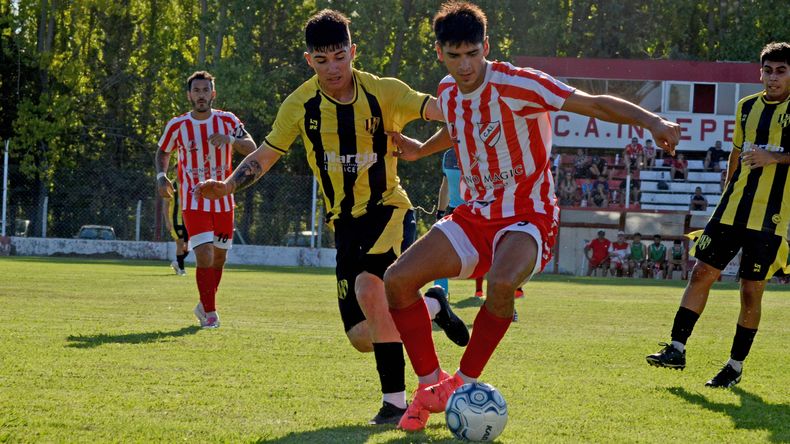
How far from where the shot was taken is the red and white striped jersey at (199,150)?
1080cm

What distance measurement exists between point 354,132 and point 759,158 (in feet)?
9.03

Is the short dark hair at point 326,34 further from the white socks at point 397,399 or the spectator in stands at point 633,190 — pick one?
the spectator in stands at point 633,190

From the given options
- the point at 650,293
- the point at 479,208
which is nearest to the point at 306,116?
the point at 479,208

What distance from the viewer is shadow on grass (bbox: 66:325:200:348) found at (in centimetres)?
850

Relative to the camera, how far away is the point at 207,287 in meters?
10.4

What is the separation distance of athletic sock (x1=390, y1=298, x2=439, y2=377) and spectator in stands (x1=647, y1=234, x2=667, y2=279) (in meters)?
24.2

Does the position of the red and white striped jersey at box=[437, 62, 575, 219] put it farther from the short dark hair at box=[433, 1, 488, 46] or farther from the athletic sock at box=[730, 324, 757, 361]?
the athletic sock at box=[730, 324, 757, 361]

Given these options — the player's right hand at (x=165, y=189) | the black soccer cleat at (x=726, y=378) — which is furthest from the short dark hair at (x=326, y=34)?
the player's right hand at (x=165, y=189)

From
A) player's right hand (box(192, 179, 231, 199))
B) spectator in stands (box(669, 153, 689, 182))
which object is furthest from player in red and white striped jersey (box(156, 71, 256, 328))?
spectator in stands (box(669, 153, 689, 182))

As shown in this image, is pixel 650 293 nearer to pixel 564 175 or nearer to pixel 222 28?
pixel 564 175

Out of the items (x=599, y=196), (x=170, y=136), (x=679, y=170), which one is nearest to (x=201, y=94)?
(x=170, y=136)

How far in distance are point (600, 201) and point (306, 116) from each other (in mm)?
26301

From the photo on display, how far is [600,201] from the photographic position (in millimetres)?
31844

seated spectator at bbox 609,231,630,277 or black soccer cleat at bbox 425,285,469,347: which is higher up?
black soccer cleat at bbox 425,285,469,347
